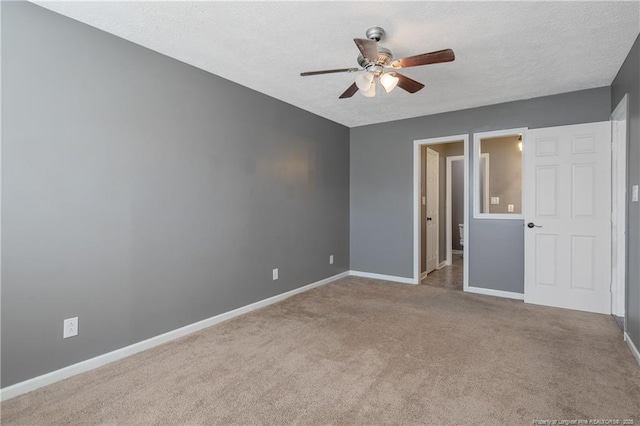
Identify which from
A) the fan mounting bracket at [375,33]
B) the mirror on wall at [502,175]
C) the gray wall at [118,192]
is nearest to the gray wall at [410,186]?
the mirror on wall at [502,175]

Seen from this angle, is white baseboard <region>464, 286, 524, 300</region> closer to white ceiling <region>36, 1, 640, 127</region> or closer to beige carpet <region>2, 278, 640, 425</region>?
beige carpet <region>2, 278, 640, 425</region>

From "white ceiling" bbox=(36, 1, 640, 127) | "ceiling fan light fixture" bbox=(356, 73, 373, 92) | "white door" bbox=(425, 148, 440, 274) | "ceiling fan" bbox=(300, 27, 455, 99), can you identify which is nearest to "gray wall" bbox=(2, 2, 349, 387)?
"white ceiling" bbox=(36, 1, 640, 127)

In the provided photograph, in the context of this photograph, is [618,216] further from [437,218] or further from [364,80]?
[364,80]

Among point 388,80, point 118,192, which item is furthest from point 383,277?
point 118,192

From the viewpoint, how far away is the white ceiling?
2.09 metres

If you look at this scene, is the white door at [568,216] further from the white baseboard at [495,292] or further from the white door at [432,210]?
the white door at [432,210]

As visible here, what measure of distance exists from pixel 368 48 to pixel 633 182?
7.85 ft

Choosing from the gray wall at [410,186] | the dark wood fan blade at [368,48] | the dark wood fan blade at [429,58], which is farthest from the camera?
Answer: the gray wall at [410,186]

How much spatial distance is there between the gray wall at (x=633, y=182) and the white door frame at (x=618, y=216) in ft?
1.42

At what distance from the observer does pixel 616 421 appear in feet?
5.64

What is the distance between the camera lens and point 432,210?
5.56 metres

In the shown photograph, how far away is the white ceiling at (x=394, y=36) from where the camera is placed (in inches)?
82.4

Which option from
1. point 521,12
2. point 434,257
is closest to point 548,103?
point 521,12

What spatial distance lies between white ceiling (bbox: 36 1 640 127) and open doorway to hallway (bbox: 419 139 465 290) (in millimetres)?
1529
